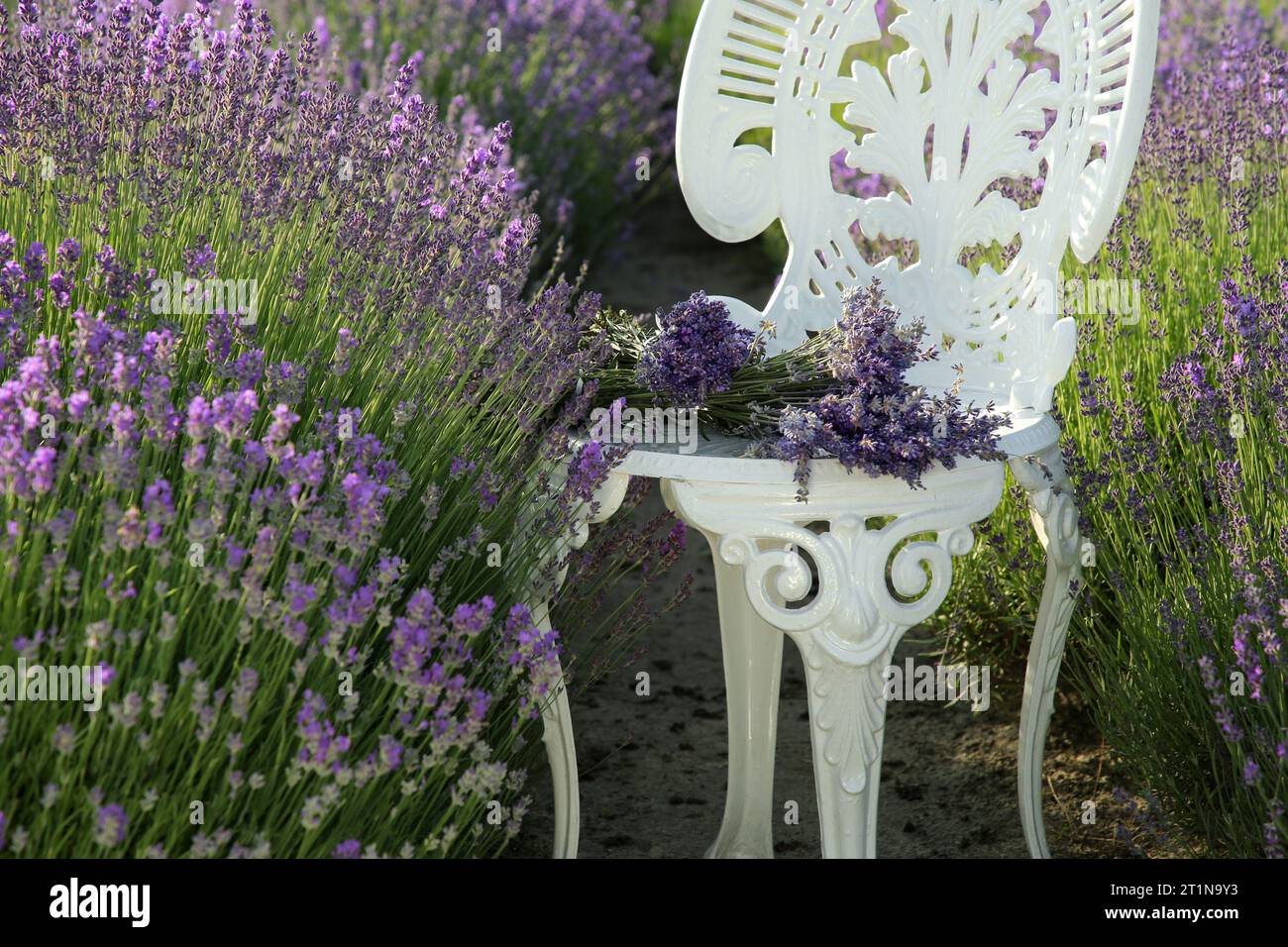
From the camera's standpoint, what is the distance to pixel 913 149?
8.42 feet

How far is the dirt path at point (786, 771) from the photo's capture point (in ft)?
8.50

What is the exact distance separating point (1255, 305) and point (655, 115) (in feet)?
16.1

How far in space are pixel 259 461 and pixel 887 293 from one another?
1309 millimetres

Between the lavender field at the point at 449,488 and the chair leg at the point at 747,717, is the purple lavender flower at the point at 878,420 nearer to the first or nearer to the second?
the lavender field at the point at 449,488

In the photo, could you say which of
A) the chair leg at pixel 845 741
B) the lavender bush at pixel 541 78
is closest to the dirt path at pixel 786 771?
the chair leg at pixel 845 741

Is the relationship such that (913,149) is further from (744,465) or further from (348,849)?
(348,849)

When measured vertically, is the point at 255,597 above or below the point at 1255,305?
below

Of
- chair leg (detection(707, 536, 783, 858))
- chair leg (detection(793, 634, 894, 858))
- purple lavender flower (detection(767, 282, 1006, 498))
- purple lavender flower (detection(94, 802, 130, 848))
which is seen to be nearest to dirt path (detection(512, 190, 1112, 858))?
chair leg (detection(707, 536, 783, 858))

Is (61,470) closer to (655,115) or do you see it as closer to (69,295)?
(69,295)

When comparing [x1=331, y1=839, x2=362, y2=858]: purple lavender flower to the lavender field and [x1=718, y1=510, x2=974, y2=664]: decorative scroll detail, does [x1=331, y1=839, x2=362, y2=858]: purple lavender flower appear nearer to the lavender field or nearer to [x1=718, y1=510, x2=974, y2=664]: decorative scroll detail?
the lavender field

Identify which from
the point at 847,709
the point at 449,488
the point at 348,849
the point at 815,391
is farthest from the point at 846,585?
the point at 348,849

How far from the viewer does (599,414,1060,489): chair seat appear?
195cm
